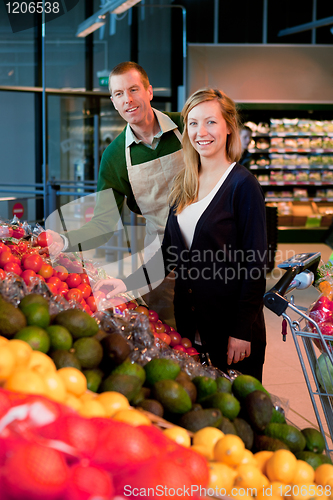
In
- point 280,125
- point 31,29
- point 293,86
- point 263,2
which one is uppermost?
point 263,2

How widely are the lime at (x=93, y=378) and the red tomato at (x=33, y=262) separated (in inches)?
36.1

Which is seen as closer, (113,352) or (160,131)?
(113,352)

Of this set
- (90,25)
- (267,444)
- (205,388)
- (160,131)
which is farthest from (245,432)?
(90,25)

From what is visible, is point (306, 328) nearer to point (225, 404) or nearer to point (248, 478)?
point (225, 404)

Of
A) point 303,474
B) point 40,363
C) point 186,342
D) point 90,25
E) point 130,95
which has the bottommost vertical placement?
point 186,342

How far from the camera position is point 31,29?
24.3ft

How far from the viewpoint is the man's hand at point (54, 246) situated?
84.5 inches

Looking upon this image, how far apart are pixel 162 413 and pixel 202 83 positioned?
7.75 metres

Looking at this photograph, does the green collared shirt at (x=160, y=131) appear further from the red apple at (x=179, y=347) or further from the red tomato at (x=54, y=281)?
the red apple at (x=179, y=347)

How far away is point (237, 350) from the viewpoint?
1.79m

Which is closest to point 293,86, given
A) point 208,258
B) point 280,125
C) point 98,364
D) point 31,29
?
point 280,125

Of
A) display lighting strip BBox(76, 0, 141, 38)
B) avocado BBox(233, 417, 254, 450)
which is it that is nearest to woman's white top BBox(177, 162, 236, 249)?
avocado BBox(233, 417, 254, 450)

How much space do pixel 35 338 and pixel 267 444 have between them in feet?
1.83

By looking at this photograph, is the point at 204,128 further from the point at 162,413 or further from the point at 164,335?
the point at 162,413
